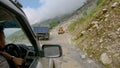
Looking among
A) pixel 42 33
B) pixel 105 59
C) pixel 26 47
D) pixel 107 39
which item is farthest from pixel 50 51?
pixel 42 33

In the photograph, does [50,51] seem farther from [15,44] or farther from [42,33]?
[42,33]

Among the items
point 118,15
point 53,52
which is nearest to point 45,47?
point 53,52

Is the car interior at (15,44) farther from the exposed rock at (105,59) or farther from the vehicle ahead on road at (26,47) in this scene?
the exposed rock at (105,59)

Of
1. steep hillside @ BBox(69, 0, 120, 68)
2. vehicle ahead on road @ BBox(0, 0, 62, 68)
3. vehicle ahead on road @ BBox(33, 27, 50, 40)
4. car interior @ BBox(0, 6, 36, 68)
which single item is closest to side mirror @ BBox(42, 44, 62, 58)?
vehicle ahead on road @ BBox(0, 0, 62, 68)

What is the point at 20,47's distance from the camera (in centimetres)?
345

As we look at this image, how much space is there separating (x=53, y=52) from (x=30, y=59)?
260 millimetres

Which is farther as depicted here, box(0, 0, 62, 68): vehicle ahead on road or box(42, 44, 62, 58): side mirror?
box(42, 44, 62, 58): side mirror

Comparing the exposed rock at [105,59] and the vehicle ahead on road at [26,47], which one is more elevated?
the vehicle ahead on road at [26,47]

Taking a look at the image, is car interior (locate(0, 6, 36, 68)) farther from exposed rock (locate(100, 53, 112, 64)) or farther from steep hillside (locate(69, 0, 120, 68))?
exposed rock (locate(100, 53, 112, 64))

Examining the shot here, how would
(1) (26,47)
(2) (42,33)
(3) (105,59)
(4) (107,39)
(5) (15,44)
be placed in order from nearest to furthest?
(5) (15,44)
(1) (26,47)
(3) (105,59)
(4) (107,39)
(2) (42,33)

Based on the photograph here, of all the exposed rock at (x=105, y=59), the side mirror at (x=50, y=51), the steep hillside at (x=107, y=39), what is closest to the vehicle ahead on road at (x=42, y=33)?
the steep hillside at (x=107, y=39)

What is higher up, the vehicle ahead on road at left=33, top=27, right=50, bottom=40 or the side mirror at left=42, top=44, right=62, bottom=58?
the vehicle ahead on road at left=33, top=27, right=50, bottom=40

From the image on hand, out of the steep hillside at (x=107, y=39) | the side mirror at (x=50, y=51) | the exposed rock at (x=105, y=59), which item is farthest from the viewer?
the steep hillside at (x=107, y=39)

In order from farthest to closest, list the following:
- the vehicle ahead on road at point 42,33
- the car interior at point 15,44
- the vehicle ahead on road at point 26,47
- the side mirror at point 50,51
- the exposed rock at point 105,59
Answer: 1. the vehicle ahead on road at point 42,33
2. the exposed rock at point 105,59
3. the side mirror at point 50,51
4. the car interior at point 15,44
5. the vehicle ahead on road at point 26,47
